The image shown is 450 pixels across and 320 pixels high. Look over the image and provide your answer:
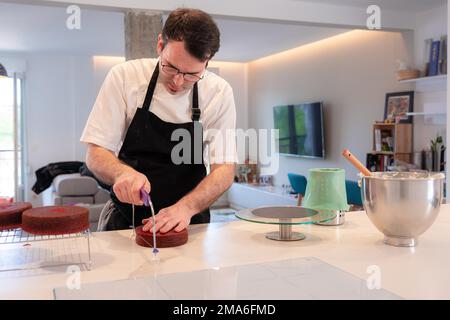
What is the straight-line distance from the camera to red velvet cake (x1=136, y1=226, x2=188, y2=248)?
1.19 meters

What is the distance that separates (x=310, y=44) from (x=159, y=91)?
17.4 ft

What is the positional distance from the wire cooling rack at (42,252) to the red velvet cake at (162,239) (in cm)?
14

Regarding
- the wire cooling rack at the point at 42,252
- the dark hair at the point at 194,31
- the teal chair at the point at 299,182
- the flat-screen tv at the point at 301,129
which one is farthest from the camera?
the flat-screen tv at the point at 301,129

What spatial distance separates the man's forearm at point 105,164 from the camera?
4.52 ft

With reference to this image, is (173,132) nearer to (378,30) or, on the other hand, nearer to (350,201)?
(350,201)

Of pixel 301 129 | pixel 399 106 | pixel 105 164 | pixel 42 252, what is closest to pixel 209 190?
pixel 105 164

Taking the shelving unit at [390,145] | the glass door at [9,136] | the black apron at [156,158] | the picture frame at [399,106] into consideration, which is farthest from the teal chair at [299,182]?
the glass door at [9,136]

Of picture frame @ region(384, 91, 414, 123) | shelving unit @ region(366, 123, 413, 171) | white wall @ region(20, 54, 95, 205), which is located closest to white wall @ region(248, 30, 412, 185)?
picture frame @ region(384, 91, 414, 123)

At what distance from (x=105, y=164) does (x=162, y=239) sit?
0.37m

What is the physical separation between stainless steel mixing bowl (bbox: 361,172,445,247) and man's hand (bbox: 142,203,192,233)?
0.50m

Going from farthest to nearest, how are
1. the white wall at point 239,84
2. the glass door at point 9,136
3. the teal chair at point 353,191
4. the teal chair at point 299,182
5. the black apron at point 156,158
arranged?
the white wall at point 239,84
the glass door at point 9,136
the teal chair at point 299,182
the teal chair at point 353,191
the black apron at point 156,158

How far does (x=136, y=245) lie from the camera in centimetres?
123

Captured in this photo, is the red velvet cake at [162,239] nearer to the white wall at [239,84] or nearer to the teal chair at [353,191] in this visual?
the teal chair at [353,191]

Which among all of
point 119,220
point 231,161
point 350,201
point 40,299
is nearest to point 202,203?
point 231,161
